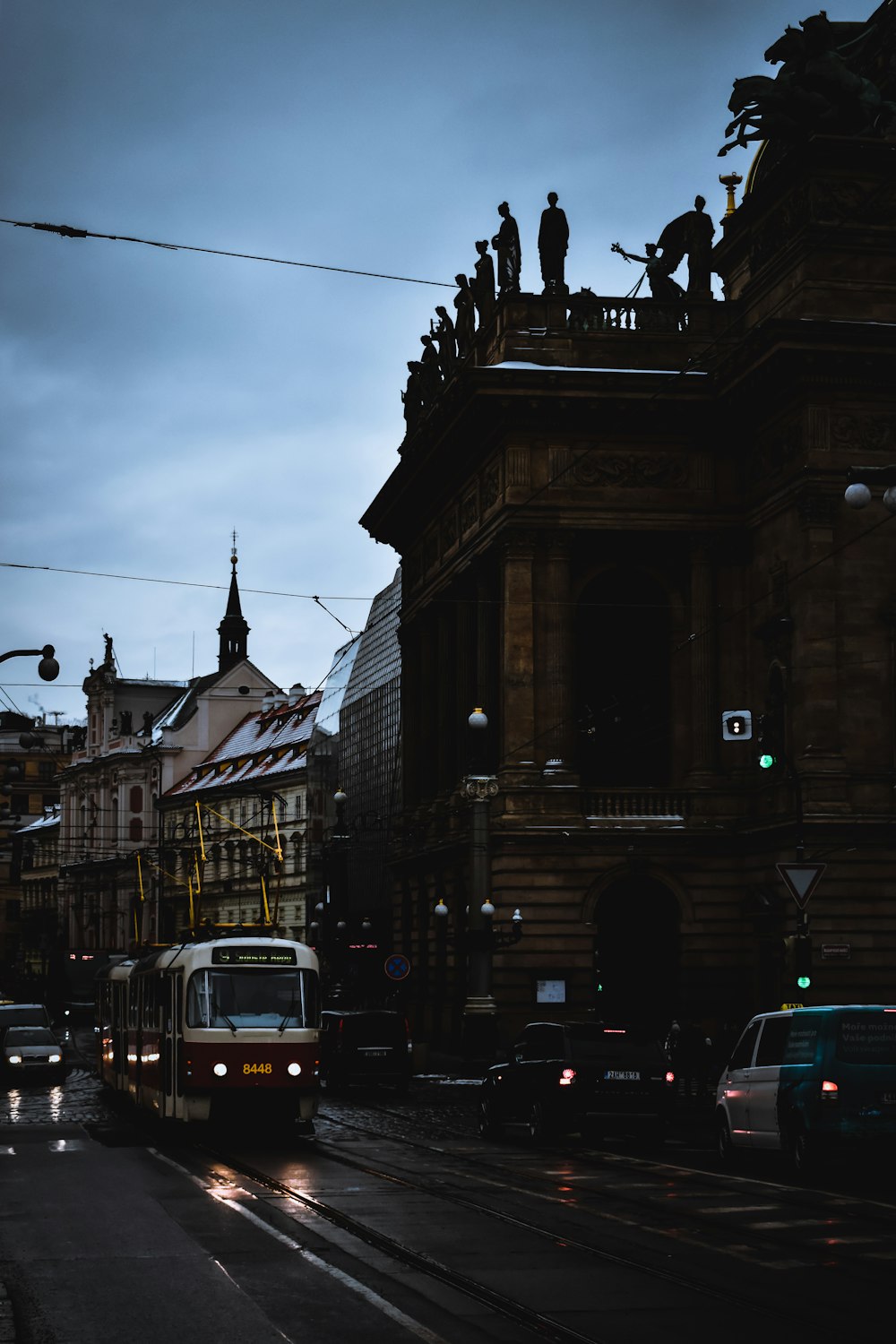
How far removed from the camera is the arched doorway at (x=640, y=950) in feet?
171

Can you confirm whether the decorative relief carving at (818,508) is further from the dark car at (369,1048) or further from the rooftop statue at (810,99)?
the dark car at (369,1048)

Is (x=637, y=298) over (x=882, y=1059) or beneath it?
over

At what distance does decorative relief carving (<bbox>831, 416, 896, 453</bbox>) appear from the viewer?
4772cm

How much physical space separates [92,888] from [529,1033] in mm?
117695

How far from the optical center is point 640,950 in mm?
52438

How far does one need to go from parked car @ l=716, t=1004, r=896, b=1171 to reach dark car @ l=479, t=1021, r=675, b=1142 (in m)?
4.46

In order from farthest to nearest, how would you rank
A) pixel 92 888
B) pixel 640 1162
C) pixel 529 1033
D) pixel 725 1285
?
pixel 92 888, pixel 529 1033, pixel 640 1162, pixel 725 1285

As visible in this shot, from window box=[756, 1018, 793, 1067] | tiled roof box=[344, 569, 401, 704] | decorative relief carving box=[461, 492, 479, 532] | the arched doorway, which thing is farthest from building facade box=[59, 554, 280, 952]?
window box=[756, 1018, 793, 1067]

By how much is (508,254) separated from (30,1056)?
80.5 feet

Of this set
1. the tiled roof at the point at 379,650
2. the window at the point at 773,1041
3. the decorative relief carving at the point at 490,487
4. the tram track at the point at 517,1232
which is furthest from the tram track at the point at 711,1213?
the tiled roof at the point at 379,650

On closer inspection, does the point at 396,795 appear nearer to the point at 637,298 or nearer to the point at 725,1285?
the point at 637,298

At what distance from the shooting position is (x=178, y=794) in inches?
5128

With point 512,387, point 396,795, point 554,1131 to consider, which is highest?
point 512,387

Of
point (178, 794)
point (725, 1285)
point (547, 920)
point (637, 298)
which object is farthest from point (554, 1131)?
point (178, 794)
